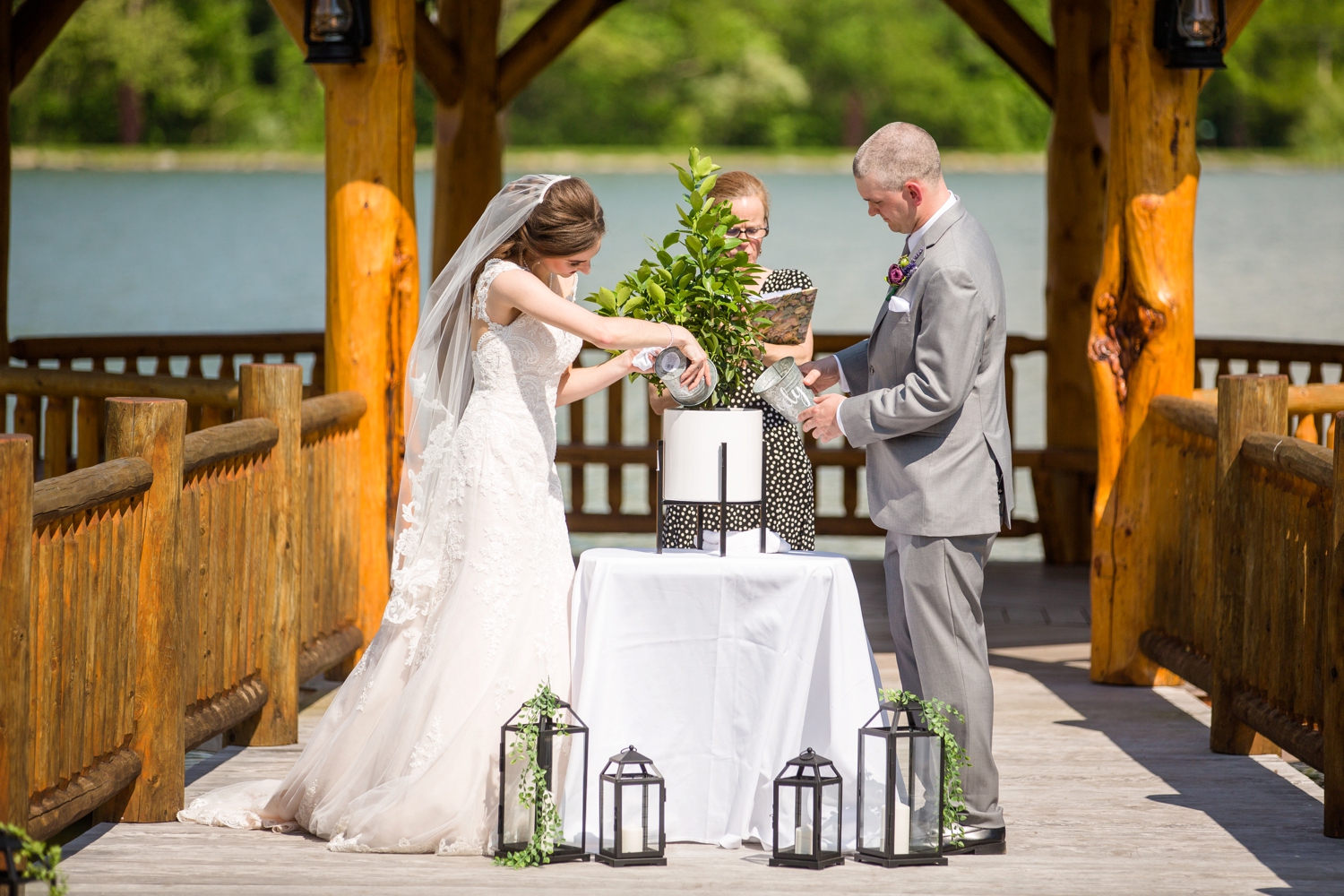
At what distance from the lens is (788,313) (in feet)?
13.6

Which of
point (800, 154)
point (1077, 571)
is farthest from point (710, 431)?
point (800, 154)

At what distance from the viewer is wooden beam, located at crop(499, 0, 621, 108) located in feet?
30.3

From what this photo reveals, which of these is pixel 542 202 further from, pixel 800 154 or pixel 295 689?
pixel 800 154

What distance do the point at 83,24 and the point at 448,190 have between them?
138 ft

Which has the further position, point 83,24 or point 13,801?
point 83,24

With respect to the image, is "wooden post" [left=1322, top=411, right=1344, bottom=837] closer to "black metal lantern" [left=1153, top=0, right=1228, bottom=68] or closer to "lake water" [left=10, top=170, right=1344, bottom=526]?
"black metal lantern" [left=1153, top=0, right=1228, bottom=68]

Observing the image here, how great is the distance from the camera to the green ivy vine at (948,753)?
369cm

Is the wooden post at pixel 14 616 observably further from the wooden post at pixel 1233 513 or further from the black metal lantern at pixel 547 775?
the wooden post at pixel 1233 513

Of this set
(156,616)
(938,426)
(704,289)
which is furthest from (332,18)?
(938,426)

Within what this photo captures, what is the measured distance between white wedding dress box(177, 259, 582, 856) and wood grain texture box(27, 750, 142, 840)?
0.89 ft

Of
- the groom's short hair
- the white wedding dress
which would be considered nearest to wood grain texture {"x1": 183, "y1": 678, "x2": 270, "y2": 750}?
the white wedding dress

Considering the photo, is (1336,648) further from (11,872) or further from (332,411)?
(332,411)

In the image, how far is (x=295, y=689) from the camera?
504 cm

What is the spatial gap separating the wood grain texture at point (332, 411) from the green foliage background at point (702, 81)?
38955 millimetres
